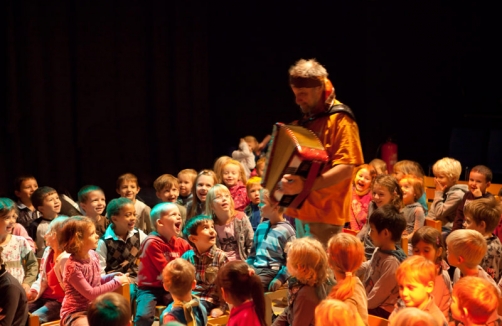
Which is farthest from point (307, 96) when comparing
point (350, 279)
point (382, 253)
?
point (382, 253)

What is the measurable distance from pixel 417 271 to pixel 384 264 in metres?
0.80

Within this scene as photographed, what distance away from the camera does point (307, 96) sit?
11.3ft

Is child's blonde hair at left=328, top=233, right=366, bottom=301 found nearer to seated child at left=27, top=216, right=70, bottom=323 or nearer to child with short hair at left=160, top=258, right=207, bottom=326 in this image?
child with short hair at left=160, top=258, right=207, bottom=326

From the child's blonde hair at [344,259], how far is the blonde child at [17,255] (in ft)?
7.50

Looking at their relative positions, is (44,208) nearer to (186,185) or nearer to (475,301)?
(186,185)

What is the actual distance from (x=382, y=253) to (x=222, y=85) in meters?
6.72

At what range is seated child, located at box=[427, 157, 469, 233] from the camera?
20.9 feet

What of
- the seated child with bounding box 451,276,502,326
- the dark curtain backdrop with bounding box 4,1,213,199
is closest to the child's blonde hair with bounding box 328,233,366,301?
the seated child with bounding box 451,276,502,326

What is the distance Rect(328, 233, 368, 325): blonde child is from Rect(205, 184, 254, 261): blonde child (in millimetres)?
1770

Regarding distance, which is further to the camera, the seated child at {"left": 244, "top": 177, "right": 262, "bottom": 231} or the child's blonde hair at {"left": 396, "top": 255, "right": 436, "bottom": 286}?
the seated child at {"left": 244, "top": 177, "right": 262, "bottom": 231}

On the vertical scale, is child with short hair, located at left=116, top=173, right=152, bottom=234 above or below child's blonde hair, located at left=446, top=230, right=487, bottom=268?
below

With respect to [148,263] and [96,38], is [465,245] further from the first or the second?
[96,38]

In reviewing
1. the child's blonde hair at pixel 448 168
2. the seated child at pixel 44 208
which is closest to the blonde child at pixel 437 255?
the child's blonde hair at pixel 448 168

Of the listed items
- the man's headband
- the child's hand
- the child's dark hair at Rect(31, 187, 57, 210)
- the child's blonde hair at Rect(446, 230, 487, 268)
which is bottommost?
the child's hand
